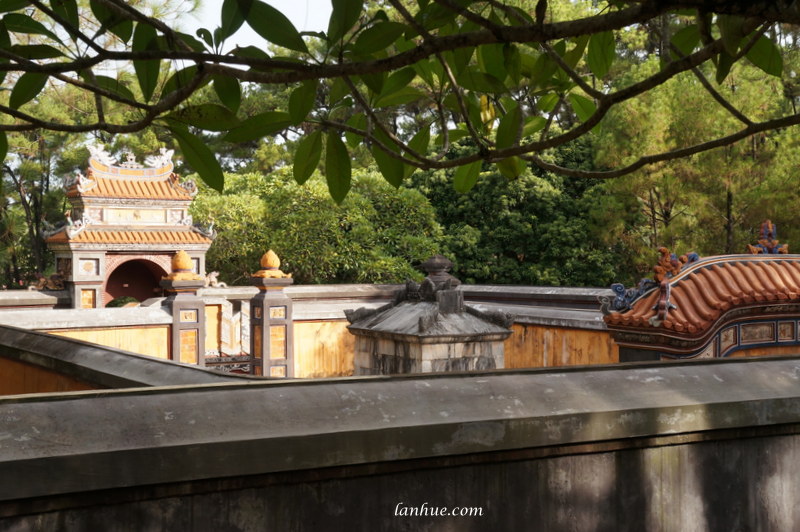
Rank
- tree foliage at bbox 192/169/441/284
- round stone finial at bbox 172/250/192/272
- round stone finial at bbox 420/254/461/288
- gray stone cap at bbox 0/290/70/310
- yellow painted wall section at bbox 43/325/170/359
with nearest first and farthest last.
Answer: round stone finial at bbox 420/254/461/288
yellow painted wall section at bbox 43/325/170/359
round stone finial at bbox 172/250/192/272
gray stone cap at bbox 0/290/70/310
tree foliage at bbox 192/169/441/284

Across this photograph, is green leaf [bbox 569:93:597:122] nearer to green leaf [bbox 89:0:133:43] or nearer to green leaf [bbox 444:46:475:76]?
green leaf [bbox 444:46:475:76]

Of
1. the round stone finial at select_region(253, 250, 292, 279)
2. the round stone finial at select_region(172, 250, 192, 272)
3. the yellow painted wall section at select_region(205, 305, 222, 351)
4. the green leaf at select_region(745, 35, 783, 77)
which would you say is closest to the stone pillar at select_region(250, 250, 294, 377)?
the round stone finial at select_region(253, 250, 292, 279)

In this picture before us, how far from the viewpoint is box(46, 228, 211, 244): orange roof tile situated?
18.1 m

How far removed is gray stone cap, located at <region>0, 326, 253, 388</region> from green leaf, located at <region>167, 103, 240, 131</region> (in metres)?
1.07

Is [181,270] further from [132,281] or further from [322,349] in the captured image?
[132,281]

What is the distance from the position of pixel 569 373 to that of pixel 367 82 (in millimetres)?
1266

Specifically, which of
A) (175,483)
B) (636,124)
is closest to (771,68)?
(175,483)

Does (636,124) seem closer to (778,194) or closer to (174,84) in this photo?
(778,194)

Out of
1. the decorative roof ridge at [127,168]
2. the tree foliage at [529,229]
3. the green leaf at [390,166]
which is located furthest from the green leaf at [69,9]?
the tree foliage at [529,229]

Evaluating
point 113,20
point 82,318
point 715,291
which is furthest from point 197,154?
point 82,318

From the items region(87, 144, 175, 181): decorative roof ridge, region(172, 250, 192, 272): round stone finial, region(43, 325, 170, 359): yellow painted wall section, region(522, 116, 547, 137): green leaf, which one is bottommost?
region(43, 325, 170, 359): yellow painted wall section

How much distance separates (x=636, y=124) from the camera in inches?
706

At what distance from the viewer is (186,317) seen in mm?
11281

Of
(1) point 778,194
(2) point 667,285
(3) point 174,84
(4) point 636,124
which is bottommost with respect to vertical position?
(2) point 667,285
